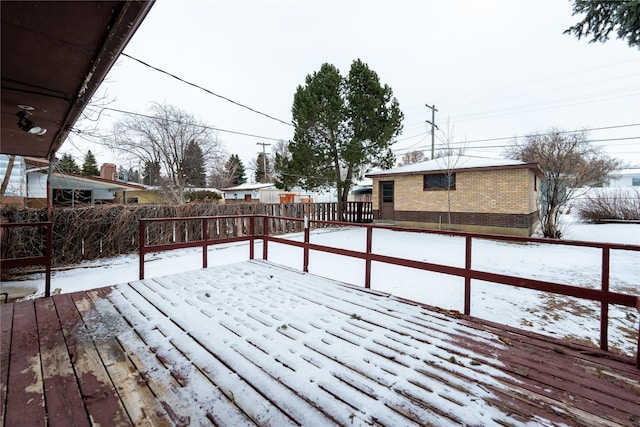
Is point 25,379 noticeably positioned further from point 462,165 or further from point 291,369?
point 462,165

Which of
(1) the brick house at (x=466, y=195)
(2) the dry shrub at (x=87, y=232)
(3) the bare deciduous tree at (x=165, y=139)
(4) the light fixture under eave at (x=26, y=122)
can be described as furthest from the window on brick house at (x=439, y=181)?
(3) the bare deciduous tree at (x=165, y=139)

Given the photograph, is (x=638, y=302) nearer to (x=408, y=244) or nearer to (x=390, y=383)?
(x=390, y=383)

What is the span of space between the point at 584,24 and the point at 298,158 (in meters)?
11.7

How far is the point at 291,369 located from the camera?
209cm

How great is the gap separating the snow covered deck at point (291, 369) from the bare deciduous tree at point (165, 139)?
19849 mm

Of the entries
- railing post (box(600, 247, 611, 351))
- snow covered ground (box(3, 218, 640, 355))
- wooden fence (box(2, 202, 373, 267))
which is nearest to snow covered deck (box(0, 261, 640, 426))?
railing post (box(600, 247, 611, 351))

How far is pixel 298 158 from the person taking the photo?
49.8ft

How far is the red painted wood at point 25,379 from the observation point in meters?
1.58

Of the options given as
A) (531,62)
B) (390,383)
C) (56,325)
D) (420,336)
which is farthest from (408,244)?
(531,62)

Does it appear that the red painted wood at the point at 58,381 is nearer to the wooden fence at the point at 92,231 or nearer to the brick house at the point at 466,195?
the wooden fence at the point at 92,231

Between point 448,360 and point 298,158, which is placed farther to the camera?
point 298,158

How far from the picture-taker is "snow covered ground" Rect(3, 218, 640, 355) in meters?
4.01

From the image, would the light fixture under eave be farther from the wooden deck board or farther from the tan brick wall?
the tan brick wall

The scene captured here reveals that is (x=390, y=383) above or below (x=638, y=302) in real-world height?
below
